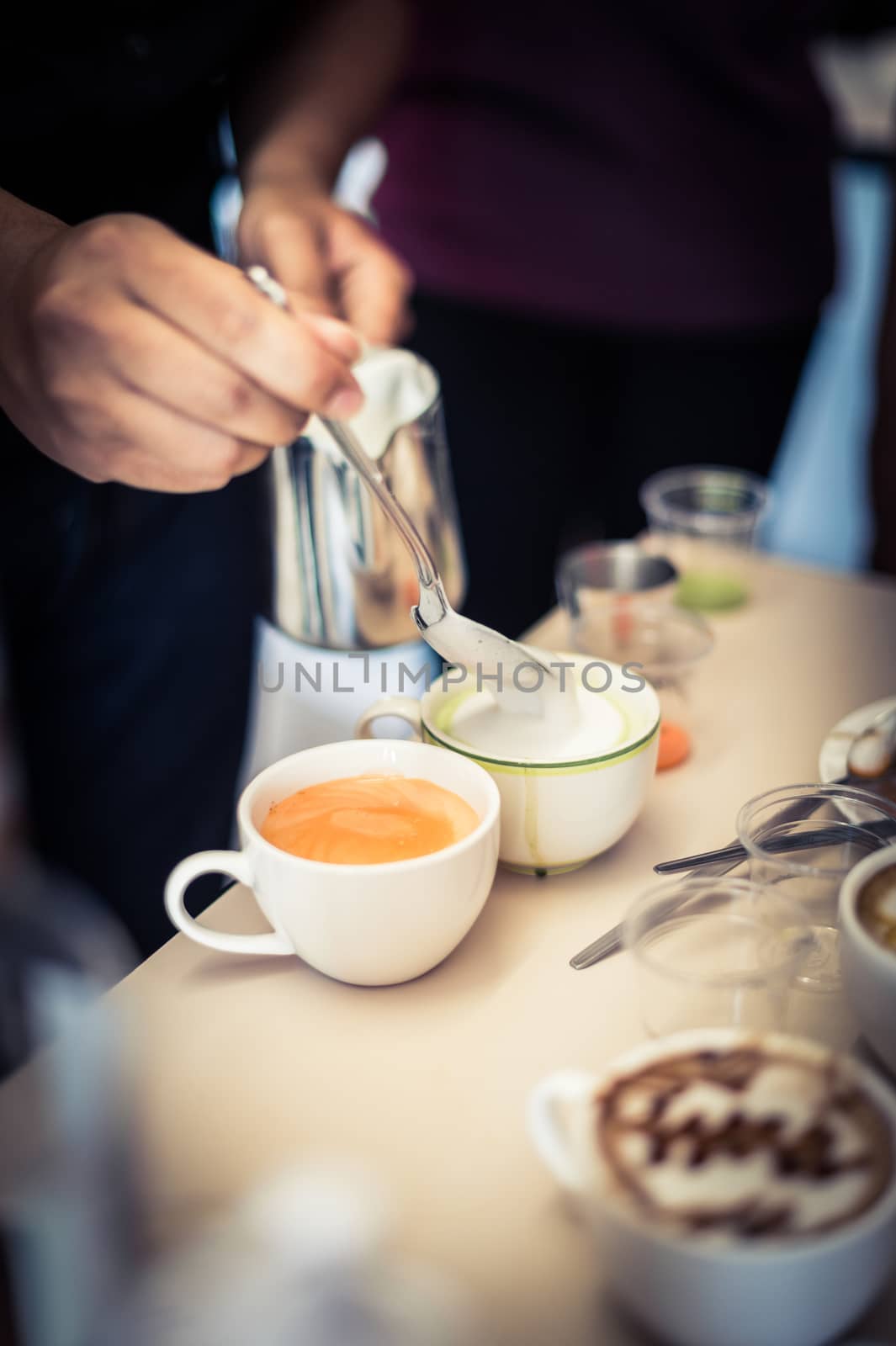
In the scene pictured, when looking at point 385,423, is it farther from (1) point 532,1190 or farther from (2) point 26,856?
(2) point 26,856

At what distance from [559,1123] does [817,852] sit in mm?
221

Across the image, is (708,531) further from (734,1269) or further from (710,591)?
(734,1269)

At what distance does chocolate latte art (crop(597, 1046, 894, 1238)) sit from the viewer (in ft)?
1.14

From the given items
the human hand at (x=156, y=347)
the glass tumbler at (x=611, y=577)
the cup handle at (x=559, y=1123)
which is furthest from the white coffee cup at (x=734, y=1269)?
the glass tumbler at (x=611, y=577)

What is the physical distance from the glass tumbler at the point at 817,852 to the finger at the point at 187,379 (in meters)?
0.30

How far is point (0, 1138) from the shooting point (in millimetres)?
441

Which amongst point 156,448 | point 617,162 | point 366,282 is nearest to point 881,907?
point 156,448

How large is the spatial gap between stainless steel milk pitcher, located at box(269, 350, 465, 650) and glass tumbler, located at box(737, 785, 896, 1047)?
0.81ft

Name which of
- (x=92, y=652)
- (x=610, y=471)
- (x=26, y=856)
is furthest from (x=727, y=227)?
(x=26, y=856)

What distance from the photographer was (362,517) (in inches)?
Result: 26.6

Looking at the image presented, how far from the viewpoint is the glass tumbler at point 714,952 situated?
452 millimetres

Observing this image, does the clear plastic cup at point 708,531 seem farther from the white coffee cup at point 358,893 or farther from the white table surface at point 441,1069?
the white coffee cup at point 358,893

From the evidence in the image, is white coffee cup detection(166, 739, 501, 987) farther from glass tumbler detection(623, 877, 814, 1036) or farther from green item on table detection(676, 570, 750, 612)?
green item on table detection(676, 570, 750, 612)

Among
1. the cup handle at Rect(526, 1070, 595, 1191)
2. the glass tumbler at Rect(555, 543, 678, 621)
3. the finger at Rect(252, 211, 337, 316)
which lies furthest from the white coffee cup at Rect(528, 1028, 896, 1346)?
the finger at Rect(252, 211, 337, 316)
